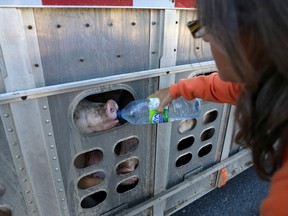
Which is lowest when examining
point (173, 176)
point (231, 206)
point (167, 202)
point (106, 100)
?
point (231, 206)

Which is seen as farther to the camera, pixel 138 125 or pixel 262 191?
pixel 262 191

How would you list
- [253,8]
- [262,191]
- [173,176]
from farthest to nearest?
[262,191] → [173,176] → [253,8]

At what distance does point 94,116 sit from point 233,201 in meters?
1.67

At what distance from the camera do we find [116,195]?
1528 mm

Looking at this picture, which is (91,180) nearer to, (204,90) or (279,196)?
(204,90)

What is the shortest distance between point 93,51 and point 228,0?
69cm

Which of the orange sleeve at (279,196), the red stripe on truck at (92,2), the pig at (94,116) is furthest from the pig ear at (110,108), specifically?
the orange sleeve at (279,196)

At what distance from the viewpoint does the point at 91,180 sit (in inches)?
56.7

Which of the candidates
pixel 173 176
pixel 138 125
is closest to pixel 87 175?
pixel 138 125

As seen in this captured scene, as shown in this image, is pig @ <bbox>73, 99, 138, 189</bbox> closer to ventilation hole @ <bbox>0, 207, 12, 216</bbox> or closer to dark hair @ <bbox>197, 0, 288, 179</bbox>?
ventilation hole @ <bbox>0, 207, 12, 216</bbox>

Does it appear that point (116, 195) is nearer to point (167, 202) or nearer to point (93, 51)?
point (167, 202)

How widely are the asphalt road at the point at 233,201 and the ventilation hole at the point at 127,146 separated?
997mm

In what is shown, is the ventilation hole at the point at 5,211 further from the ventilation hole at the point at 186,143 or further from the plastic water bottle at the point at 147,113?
the ventilation hole at the point at 186,143

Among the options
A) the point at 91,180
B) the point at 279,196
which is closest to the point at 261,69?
the point at 279,196
